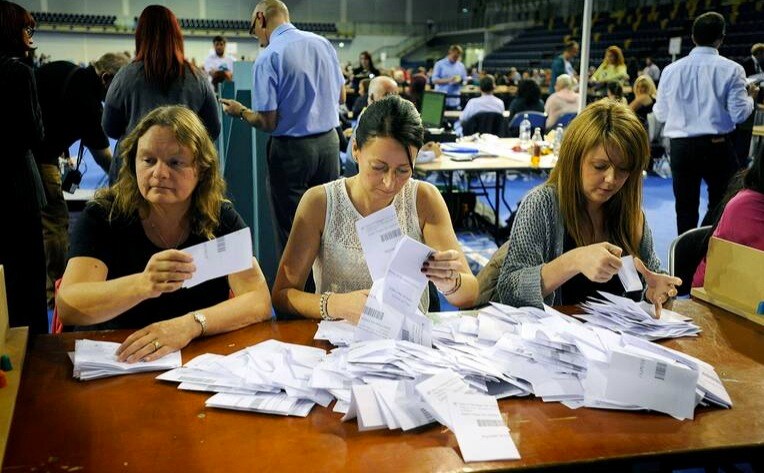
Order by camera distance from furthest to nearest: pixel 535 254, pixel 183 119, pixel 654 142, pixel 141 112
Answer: pixel 654 142 < pixel 141 112 < pixel 535 254 < pixel 183 119

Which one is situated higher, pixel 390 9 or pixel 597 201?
pixel 390 9

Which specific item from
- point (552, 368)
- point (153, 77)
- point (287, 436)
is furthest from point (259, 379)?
point (153, 77)

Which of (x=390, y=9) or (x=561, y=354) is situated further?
(x=390, y=9)

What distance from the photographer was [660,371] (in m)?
1.34

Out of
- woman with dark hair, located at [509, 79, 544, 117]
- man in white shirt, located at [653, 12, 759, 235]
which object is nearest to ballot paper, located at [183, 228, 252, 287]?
man in white shirt, located at [653, 12, 759, 235]

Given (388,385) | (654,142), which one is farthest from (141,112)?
(654,142)

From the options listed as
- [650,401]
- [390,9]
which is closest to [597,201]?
[650,401]

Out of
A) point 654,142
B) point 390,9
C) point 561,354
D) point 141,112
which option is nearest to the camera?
point 561,354

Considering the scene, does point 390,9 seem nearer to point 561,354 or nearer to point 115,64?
point 115,64

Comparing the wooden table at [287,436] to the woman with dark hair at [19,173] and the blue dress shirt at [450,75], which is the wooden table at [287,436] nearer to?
the woman with dark hair at [19,173]

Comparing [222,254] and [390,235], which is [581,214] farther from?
[222,254]

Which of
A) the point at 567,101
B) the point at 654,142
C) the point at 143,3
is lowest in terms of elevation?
the point at 654,142

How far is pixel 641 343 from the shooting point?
5.00 ft

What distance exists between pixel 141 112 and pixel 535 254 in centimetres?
214
